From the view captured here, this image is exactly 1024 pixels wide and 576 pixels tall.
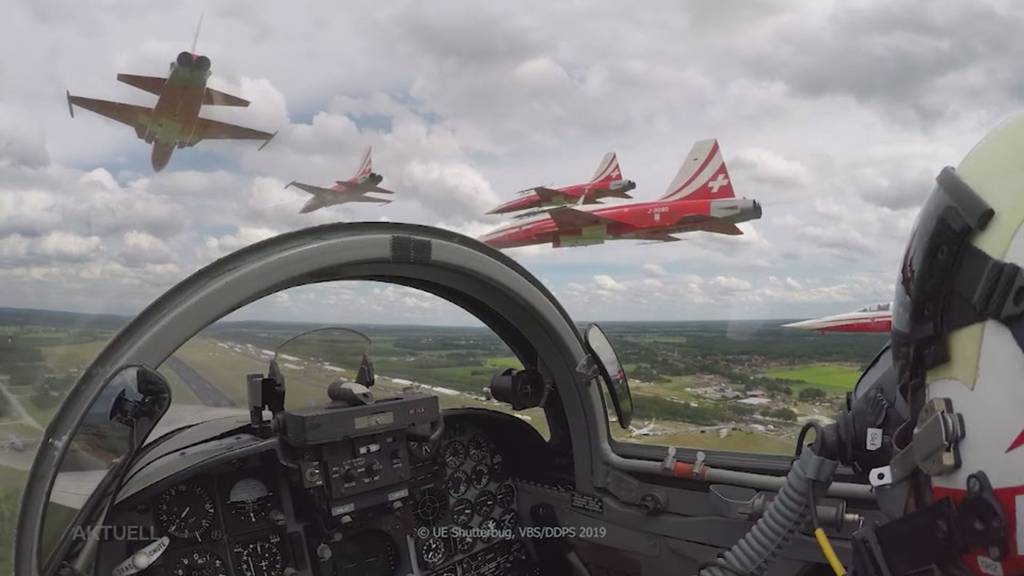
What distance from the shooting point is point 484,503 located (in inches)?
128

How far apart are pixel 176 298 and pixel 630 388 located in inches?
78.3

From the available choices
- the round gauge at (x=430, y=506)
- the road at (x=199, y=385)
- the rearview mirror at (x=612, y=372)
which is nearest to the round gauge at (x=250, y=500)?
the road at (x=199, y=385)

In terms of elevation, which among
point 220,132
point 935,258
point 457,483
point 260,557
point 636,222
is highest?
point 220,132

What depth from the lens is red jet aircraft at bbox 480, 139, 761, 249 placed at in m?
10.7

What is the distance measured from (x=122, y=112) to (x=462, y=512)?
30.9 ft

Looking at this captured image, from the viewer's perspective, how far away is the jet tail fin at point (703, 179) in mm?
11109

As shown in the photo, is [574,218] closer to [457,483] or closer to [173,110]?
[173,110]

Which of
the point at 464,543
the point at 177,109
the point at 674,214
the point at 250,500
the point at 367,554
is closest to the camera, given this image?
the point at 250,500

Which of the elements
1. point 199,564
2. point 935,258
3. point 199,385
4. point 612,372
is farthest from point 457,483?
point 935,258

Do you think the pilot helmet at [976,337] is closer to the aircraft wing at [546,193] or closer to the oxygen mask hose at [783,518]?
the oxygen mask hose at [783,518]

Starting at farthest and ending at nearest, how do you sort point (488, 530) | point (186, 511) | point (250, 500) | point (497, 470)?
point (497, 470) < point (488, 530) < point (250, 500) < point (186, 511)

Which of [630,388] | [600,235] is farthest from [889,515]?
[600,235]

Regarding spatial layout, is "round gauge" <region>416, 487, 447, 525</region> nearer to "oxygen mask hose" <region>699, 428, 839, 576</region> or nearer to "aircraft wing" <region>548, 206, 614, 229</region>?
"oxygen mask hose" <region>699, 428, 839, 576</region>

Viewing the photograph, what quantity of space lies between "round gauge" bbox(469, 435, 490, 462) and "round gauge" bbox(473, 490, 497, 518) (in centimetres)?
16
